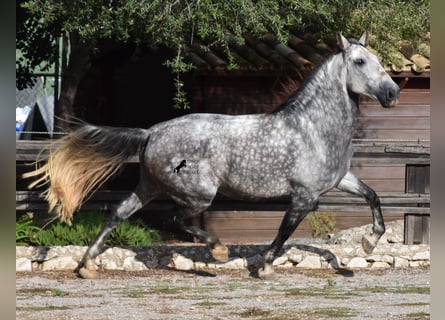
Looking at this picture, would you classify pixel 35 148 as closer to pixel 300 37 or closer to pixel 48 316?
pixel 48 316

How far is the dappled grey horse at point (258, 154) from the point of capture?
7621mm

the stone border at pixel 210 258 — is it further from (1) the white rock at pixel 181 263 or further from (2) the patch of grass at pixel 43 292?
(2) the patch of grass at pixel 43 292

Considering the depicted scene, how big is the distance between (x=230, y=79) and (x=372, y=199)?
4786 millimetres

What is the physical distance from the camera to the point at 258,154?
7.63 metres

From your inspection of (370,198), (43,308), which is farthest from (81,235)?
(370,198)

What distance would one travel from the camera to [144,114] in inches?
595

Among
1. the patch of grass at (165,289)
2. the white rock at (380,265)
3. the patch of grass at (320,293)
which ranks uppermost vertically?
the patch of grass at (320,293)

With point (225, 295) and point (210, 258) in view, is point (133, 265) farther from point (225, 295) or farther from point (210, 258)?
point (225, 295)

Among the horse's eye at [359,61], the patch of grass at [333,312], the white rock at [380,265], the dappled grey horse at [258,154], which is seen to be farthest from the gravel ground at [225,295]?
the horse's eye at [359,61]

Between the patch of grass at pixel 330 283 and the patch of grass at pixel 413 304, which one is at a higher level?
the patch of grass at pixel 413 304

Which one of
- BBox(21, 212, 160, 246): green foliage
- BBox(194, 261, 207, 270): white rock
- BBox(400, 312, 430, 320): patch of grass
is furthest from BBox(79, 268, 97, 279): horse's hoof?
BBox(400, 312, 430, 320): patch of grass

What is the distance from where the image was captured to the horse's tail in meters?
7.88

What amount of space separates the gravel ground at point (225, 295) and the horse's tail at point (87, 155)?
3.04ft

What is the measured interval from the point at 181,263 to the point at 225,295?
5.77ft
